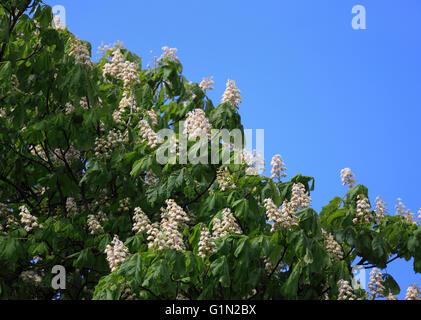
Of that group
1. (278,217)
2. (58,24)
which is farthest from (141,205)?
(58,24)

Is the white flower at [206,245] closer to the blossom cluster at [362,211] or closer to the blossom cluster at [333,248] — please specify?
the blossom cluster at [333,248]

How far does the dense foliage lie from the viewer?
31.8 ft

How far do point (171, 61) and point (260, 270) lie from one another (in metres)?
5.17

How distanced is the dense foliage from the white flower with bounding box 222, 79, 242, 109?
2cm

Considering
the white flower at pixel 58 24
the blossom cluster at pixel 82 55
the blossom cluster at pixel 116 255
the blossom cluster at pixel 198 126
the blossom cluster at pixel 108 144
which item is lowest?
the blossom cluster at pixel 116 255

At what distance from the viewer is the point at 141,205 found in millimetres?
12180

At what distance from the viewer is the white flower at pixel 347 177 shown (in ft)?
38.6

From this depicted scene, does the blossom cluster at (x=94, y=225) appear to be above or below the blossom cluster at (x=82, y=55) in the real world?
below

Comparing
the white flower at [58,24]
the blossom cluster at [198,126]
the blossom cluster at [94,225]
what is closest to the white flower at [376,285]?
the blossom cluster at [198,126]

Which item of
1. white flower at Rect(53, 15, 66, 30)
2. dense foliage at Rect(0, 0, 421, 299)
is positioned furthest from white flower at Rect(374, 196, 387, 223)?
white flower at Rect(53, 15, 66, 30)

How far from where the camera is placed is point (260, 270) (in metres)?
10.0

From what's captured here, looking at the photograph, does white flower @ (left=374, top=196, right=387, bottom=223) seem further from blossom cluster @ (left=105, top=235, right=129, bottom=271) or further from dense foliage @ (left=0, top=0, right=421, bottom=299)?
blossom cluster @ (left=105, top=235, right=129, bottom=271)

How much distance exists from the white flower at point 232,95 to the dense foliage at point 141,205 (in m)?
0.02
